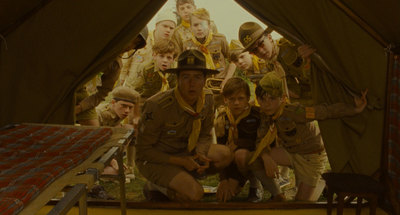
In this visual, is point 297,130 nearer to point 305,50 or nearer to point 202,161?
point 305,50

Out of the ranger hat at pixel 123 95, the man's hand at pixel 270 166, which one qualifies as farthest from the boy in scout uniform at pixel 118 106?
the man's hand at pixel 270 166

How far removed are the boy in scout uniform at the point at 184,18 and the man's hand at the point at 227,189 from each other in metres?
1.49

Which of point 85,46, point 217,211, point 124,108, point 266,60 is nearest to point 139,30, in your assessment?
point 85,46

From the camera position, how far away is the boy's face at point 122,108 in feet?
11.5

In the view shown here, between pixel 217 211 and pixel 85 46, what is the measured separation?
191cm

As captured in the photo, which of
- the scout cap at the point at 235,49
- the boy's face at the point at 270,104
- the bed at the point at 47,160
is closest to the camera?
the bed at the point at 47,160

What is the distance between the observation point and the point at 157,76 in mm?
3566

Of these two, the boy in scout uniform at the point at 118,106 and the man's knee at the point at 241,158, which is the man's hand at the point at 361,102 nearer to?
the man's knee at the point at 241,158

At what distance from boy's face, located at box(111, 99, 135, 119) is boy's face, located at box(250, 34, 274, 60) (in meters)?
1.33

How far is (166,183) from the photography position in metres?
3.26

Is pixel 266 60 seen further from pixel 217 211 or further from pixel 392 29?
pixel 217 211

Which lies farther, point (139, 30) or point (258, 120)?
point (258, 120)

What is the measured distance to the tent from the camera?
309 cm

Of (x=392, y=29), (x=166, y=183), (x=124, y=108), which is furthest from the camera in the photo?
(x=124, y=108)
